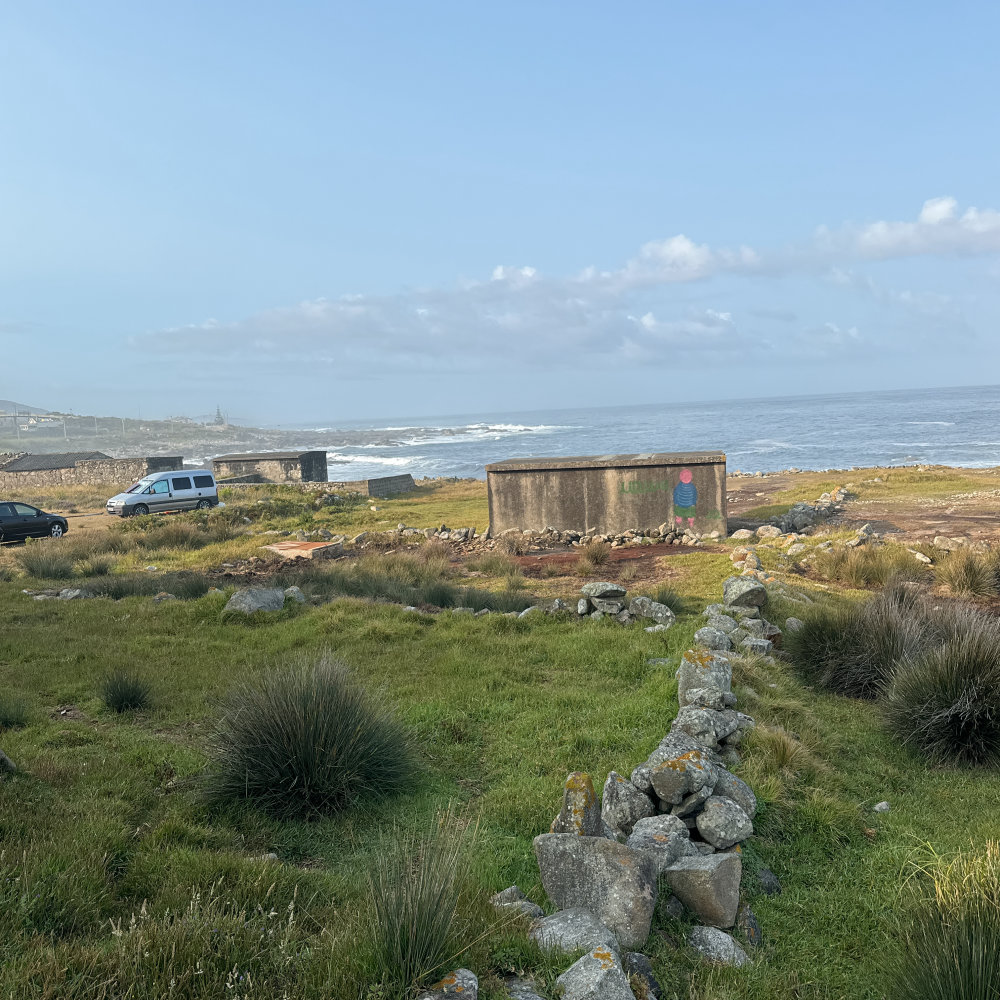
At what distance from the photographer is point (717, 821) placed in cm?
495

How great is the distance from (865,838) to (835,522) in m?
18.0

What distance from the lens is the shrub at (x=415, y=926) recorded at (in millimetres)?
3053

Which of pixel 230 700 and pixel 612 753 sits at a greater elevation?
pixel 230 700

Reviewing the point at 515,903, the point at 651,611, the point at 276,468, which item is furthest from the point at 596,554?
the point at 276,468

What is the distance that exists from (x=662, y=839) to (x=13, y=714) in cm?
619

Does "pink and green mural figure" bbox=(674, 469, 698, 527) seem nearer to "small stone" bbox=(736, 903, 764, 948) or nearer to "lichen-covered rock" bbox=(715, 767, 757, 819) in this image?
"lichen-covered rock" bbox=(715, 767, 757, 819)

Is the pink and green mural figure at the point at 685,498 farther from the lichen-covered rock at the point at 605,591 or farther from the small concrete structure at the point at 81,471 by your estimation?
the small concrete structure at the point at 81,471

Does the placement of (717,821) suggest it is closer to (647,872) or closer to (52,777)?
(647,872)

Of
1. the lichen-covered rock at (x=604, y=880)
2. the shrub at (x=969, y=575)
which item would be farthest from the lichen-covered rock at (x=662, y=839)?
the shrub at (x=969, y=575)

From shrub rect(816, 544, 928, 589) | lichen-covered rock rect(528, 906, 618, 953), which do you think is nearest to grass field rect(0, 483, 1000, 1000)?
lichen-covered rock rect(528, 906, 618, 953)

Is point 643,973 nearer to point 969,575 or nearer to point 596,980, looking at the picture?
point 596,980

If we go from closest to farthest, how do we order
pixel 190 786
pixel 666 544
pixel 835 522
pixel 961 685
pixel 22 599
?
pixel 190 786 < pixel 961 685 < pixel 22 599 < pixel 666 544 < pixel 835 522

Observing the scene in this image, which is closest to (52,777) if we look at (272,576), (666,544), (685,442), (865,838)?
(865,838)

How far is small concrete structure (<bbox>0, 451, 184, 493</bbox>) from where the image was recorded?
152 ft
